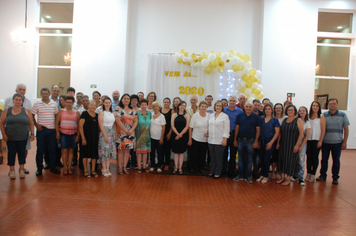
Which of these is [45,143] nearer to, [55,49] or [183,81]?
[183,81]

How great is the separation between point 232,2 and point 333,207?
308 inches

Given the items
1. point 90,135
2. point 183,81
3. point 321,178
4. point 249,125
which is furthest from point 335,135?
point 90,135

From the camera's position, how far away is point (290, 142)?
4.34 meters

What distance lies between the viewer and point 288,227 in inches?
110

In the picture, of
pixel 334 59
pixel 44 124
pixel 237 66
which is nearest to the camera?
pixel 44 124

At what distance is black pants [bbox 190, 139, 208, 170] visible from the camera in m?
4.82

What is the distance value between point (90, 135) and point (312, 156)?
4467 millimetres

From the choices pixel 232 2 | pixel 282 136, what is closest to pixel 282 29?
pixel 232 2

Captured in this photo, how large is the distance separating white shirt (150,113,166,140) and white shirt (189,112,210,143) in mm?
650

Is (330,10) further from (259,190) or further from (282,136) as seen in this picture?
(259,190)

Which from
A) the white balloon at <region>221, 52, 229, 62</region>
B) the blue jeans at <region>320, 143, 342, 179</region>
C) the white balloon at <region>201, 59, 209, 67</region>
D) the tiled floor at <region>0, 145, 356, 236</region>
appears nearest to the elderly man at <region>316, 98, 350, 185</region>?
the blue jeans at <region>320, 143, 342, 179</region>

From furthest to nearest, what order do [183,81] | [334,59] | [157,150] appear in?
1. [334,59]
2. [183,81]
3. [157,150]

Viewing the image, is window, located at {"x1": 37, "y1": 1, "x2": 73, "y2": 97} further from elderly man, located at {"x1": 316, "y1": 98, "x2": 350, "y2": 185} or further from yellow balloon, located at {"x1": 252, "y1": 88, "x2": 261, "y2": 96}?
elderly man, located at {"x1": 316, "y1": 98, "x2": 350, "y2": 185}

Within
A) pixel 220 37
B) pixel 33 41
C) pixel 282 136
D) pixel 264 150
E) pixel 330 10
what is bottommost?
pixel 264 150
